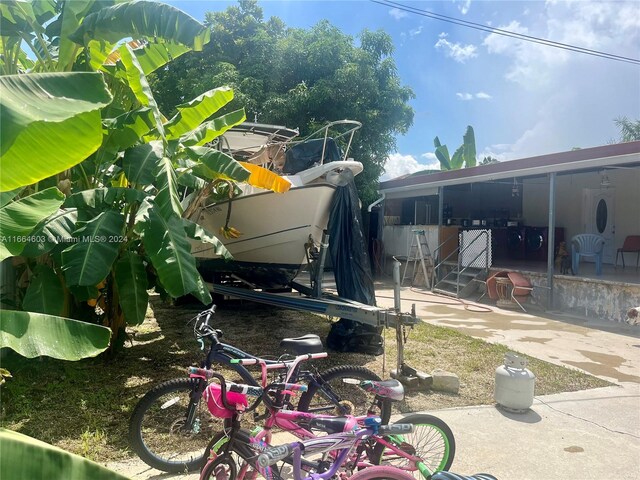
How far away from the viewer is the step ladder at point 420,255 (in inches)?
559

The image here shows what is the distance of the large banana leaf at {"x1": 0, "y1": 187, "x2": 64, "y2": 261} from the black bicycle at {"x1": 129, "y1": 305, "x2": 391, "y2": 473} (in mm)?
1245

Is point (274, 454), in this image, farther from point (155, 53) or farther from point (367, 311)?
point (155, 53)

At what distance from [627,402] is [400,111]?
12815mm

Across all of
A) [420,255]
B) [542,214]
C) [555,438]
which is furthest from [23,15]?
[542,214]

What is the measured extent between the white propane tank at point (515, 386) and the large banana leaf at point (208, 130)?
4.11m

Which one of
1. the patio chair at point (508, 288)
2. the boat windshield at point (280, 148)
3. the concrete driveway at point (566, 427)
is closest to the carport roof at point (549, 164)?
the patio chair at point (508, 288)

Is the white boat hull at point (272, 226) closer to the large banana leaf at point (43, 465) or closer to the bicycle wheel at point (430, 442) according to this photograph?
the bicycle wheel at point (430, 442)

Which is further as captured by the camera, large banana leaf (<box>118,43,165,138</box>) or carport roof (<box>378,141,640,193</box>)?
carport roof (<box>378,141,640,193</box>)

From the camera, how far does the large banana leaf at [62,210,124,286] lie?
3954 millimetres

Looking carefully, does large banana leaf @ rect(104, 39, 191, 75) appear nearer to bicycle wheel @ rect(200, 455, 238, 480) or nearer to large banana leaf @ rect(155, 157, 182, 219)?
large banana leaf @ rect(155, 157, 182, 219)

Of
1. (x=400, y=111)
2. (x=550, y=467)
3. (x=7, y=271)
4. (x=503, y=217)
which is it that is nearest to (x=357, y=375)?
(x=550, y=467)

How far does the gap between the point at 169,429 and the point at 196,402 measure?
2.13 feet

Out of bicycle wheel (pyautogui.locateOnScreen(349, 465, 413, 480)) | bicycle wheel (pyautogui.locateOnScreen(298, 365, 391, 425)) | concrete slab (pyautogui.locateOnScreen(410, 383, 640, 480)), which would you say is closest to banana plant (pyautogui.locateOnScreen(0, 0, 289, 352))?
bicycle wheel (pyautogui.locateOnScreen(298, 365, 391, 425))

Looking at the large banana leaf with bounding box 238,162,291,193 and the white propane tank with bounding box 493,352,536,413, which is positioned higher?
the large banana leaf with bounding box 238,162,291,193
